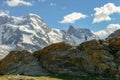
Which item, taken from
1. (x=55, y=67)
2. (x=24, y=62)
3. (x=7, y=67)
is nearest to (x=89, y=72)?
(x=55, y=67)

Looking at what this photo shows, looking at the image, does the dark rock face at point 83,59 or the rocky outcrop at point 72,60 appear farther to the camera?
the rocky outcrop at point 72,60

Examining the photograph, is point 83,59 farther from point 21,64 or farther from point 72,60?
point 21,64

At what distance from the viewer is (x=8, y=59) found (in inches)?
2603

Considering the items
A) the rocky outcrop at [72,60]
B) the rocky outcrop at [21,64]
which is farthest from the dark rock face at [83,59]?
the rocky outcrop at [21,64]

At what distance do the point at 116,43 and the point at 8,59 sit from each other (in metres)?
21.5

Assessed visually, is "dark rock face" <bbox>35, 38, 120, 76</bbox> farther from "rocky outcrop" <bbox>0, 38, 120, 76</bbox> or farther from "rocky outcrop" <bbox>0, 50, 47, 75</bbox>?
"rocky outcrop" <bbox>0, 50, 47, 75</bbox>

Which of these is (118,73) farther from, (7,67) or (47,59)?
(7,67)

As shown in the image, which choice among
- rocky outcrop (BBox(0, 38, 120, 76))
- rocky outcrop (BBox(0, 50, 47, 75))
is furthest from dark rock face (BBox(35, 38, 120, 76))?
rocky outcrop (BBox(0, 50, 47, 75))

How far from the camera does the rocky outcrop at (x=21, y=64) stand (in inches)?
2354

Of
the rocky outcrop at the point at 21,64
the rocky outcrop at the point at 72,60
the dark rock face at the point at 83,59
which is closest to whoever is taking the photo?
the dark rock face at the point at 83,59

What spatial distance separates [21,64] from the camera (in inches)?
2475

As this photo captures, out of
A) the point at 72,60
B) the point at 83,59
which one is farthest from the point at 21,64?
the point at 83,59

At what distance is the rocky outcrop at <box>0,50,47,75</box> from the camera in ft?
196

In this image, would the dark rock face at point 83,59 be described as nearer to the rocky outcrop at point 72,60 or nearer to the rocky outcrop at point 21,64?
the rocky outcrop at point 72,60
